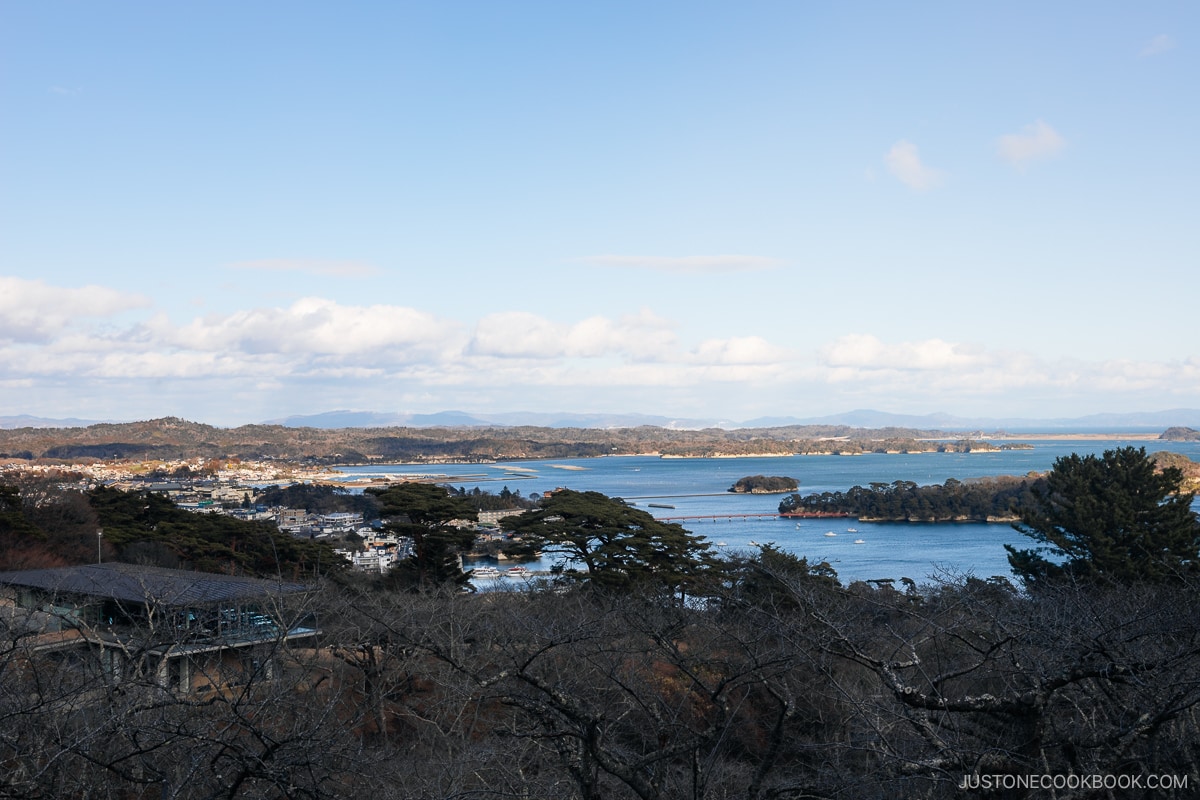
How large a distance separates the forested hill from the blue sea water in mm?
3362

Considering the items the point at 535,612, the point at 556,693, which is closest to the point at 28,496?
the point at 535,612

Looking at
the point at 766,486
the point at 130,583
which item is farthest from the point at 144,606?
the point at 766,486

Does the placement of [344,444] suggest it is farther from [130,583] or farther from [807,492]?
[130,583]

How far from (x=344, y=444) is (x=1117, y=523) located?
3932 inches

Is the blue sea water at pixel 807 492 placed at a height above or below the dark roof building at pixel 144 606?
below

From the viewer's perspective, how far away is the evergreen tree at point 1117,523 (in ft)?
48.8

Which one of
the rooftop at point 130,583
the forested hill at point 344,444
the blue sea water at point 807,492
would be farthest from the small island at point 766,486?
the rooftop at point 130,583

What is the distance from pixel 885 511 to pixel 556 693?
4730cm

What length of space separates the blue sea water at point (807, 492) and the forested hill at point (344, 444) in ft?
11.0

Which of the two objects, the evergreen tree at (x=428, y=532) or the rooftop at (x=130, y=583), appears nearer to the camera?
the rooftop at (x=130, y=583)

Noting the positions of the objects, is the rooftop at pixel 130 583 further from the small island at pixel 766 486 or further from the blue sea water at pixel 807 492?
the small island at pixel 766 486

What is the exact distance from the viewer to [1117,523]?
1553cm

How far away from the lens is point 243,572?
60.8 ft

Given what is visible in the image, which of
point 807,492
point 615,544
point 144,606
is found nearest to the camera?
point 144,606
